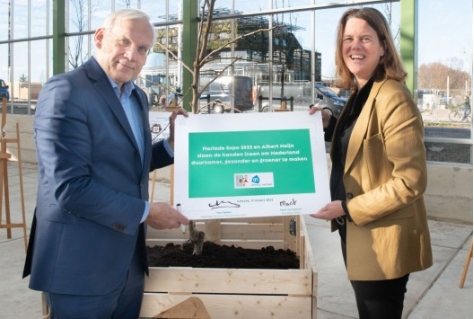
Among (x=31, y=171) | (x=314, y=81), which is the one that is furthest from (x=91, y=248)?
(x=31, y=171)

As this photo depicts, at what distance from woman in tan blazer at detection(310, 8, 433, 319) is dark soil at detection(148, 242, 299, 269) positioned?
94 cm

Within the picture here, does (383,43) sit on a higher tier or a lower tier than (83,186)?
higher

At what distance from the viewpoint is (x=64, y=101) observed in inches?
63.9

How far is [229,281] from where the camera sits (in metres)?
2.24

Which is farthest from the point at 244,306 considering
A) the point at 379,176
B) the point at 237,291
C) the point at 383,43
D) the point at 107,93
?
the point at 383,43

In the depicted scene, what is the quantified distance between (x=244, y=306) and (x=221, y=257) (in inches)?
28.7

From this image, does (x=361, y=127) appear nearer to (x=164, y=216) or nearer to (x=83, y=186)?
(x=164, y=216)

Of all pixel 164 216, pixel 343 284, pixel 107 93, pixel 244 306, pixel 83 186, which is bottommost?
pixel 343 284

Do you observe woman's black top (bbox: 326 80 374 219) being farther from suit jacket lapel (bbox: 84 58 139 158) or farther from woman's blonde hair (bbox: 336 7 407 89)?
suit jacket lapel (bbox: 84 58 139 158)

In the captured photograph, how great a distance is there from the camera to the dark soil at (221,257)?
2.80 meters

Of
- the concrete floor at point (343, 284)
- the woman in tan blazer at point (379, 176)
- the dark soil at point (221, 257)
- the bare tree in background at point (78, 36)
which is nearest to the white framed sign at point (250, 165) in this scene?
the woman in tan blazer at point (379, 176)

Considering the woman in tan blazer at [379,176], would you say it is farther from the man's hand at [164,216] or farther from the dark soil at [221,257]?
the dark soil at [221,257]

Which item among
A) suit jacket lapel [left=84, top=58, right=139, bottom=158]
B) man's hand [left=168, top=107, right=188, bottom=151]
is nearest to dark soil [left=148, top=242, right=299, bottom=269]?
man's hand [left=168, top=107, right=188, bottom=151]

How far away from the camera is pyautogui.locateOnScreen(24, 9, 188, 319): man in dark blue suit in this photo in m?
1.63
